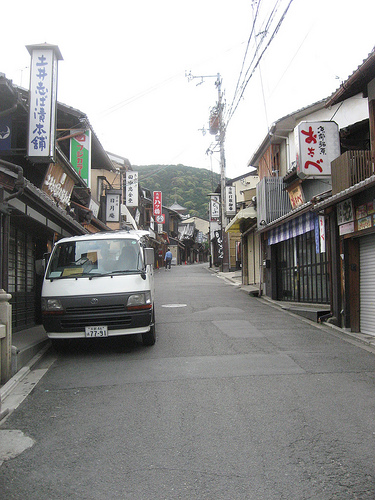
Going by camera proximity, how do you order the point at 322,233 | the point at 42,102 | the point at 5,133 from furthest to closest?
the point at 322,233 → the point at 5,133 → the point at 42,102

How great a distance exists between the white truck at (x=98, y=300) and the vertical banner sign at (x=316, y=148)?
6.84m

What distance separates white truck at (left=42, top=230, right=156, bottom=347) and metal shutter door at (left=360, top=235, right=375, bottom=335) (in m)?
5.16

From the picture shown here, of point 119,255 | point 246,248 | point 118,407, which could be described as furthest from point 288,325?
point 246,248

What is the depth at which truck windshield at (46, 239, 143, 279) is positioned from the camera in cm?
862

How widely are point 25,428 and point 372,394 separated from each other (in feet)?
13.8

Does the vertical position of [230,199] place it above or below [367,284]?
above

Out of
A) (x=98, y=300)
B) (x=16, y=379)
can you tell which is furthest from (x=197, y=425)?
(x=98, y=300)

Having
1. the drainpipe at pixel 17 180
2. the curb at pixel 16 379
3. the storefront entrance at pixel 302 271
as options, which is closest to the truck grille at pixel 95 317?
the curb at pixel 16 379

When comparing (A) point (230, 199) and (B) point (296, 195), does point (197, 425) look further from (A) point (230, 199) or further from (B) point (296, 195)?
(A) point (230, 199)

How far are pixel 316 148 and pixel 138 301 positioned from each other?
8076mm

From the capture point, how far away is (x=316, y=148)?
13180mm

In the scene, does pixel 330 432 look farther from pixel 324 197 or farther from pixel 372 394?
pixel 324 197

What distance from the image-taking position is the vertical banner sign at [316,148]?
13117mm

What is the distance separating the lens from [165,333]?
10.3 meters
